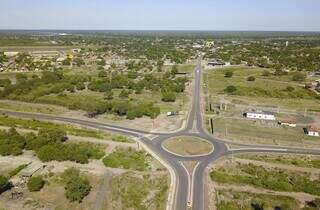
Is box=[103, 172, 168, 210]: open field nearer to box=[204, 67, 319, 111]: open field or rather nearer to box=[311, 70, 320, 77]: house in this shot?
box=[204, 67, 319, 111]: open field

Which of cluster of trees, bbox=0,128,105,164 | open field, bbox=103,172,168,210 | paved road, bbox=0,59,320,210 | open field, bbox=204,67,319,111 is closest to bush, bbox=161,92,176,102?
paved road, bbox=0,59,320,210

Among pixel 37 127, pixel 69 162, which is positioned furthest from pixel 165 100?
pixel 69 162

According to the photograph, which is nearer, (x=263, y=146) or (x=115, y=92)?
(x=263, y=146)

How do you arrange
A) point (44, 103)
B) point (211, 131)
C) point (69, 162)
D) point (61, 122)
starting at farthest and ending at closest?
point (44, 103) → point (61, 122) → point (211, 131) → point (69, 162)

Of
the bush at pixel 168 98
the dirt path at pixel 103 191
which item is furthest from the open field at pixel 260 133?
the dirt path at pixel 103 191

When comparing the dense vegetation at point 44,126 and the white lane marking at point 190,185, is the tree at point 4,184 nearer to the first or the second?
the dense vegetation at point 44,126

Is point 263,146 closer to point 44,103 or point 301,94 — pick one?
point 301,94
